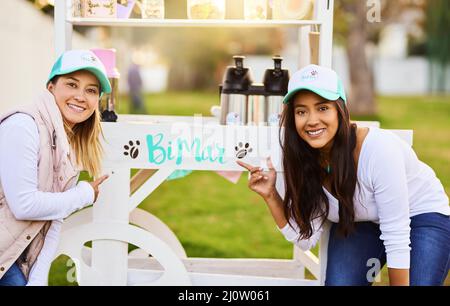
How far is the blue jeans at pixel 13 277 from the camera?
2.36 metres

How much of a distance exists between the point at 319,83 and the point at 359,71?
14698 mm

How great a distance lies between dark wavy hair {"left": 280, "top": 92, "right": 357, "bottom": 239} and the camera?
2.56m

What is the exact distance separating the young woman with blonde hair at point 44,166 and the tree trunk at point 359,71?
1427 centimetres

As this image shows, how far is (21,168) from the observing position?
7.47ft

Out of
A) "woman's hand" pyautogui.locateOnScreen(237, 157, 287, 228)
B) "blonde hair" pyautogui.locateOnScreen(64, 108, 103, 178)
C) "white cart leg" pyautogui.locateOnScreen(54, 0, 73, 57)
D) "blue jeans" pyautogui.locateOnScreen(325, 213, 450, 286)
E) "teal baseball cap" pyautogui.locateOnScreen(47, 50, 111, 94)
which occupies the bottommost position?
"blue jeans" pyautogui.locateOnScreen(325, 213, 450, 286)

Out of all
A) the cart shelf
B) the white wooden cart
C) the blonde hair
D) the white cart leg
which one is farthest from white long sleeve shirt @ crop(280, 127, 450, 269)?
the white cart leg

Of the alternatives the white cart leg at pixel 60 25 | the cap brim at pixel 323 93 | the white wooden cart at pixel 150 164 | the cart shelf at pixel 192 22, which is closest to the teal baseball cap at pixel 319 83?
the cap brim at pixel 323 93

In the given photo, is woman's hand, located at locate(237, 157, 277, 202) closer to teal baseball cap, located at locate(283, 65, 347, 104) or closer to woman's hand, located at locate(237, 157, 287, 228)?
woman's hand, located at locate(237, 157, 287, 228)

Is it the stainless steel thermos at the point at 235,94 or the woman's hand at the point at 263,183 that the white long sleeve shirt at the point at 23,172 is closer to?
the woman's hand at the point at 263,183

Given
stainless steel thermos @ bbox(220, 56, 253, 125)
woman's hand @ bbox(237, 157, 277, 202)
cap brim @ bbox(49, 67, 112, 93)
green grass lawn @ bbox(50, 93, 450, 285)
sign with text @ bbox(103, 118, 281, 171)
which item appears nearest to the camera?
cap brim @ bbox(49, 67, 112, 93)

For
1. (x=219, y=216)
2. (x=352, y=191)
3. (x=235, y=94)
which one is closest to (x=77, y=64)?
(x=235, y=94)

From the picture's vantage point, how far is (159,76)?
98.9ft

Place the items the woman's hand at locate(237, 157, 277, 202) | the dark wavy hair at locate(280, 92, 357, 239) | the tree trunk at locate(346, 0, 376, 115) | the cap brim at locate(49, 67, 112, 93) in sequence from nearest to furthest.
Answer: the cap brim at locate(49, 67, 112, 93)
the dark wavy hair at locate(280, 92, 357, 239)
the woman's hand at locate(237, 157, 277, 202)
the tree trunk at locate(346, 0, 376, 115)

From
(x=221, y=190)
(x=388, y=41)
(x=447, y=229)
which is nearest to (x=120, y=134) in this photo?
(x=447, y=229)
